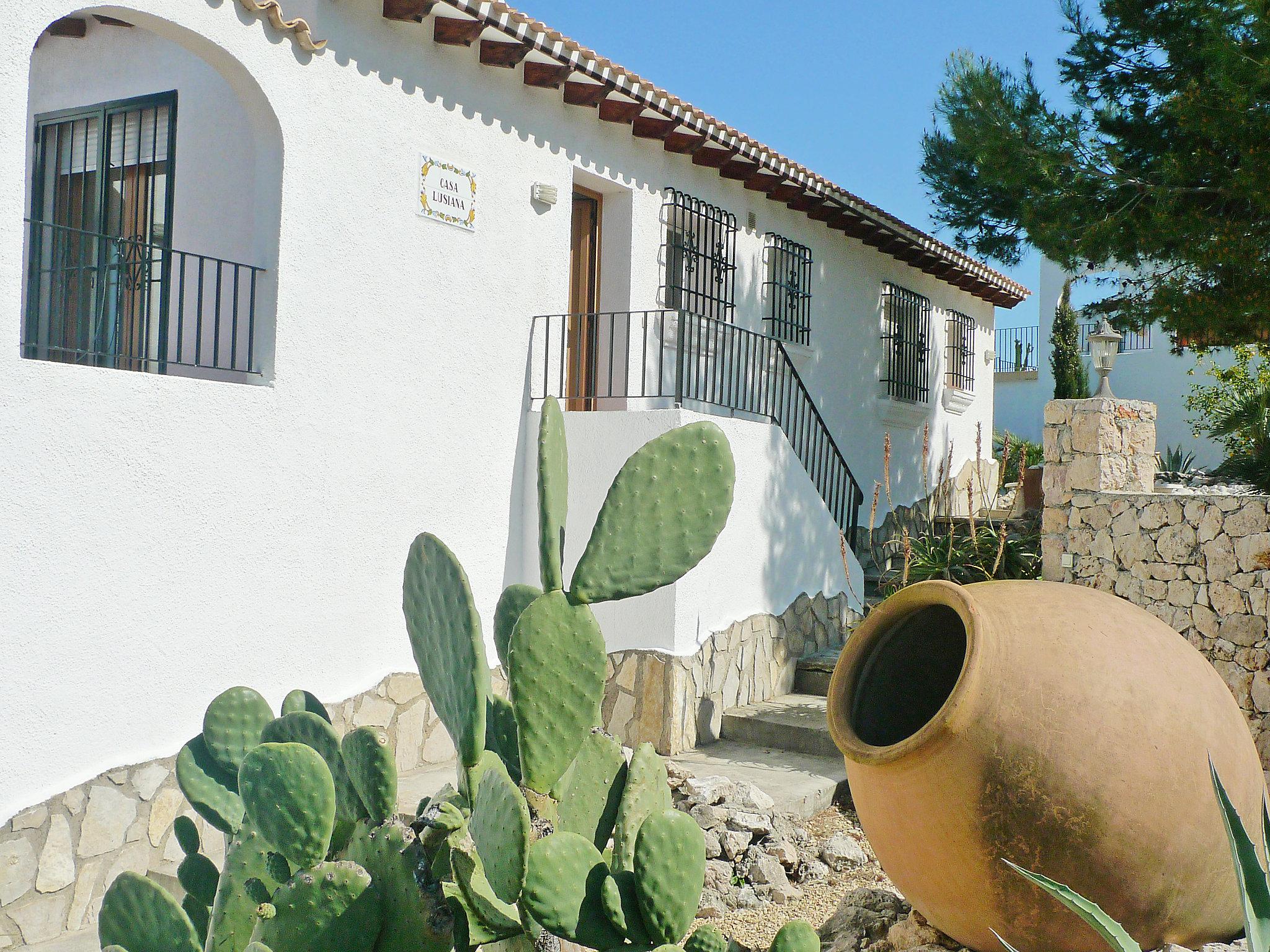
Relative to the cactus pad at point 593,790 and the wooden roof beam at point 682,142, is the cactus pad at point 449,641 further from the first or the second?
the wooden roof beam at point 682,142

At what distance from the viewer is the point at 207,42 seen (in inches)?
216

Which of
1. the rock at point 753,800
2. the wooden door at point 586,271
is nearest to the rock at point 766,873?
the rock at point 753,800

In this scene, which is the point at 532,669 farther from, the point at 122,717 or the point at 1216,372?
the point at 1216,372

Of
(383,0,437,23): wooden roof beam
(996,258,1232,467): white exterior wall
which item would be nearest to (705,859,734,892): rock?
(383,0,437,23): wooden roof beam

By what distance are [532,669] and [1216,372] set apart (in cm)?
1625

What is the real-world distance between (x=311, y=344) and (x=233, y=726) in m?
3.85

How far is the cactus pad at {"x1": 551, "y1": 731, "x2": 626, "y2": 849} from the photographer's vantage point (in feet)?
8.12

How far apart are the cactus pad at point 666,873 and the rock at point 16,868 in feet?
12.3

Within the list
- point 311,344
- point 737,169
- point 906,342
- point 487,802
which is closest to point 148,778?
point 311,344

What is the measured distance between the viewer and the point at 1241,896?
2551 mm

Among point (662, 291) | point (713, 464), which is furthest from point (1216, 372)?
point (713, 464)

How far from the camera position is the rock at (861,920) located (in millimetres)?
4148

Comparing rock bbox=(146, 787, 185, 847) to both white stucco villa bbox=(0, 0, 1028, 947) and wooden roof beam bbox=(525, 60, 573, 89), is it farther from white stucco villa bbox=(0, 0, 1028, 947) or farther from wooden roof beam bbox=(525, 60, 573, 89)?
wooden roof beam bbox=(525, 60, 573, 89)

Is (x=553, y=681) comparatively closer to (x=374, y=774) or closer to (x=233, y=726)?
(x=374, y=774)
